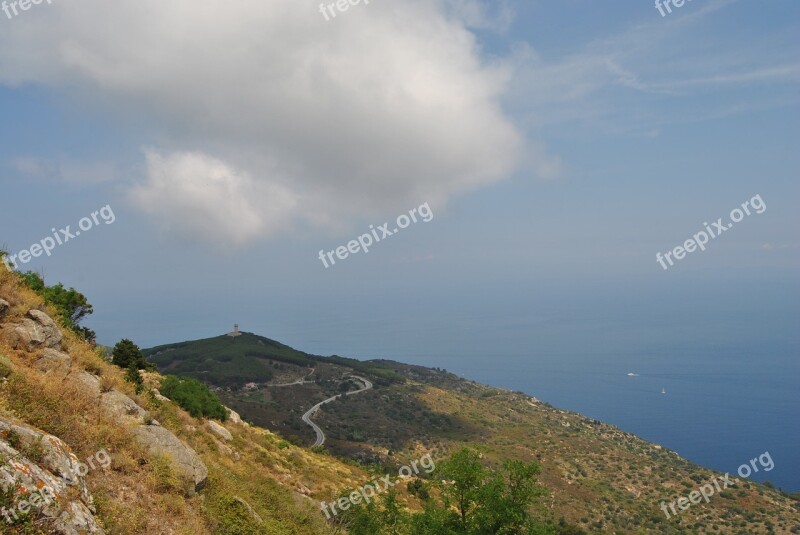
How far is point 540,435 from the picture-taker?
6581 centimetres

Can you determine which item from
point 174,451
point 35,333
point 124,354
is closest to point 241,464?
point 174,451

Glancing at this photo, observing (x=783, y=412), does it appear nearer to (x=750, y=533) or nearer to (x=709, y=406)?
(x=709, y=406)

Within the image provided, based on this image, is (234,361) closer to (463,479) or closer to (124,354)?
(124,354)

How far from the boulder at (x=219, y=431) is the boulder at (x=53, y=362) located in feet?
30.5

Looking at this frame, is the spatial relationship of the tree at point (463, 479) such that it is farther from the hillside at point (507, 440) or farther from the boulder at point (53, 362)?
the hillside at point (507, 440)

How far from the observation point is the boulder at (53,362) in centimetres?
1153

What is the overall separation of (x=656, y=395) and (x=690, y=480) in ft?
552

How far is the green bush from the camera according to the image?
69.5 ft

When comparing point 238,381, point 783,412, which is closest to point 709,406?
point 783,412

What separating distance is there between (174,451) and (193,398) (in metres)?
11.8

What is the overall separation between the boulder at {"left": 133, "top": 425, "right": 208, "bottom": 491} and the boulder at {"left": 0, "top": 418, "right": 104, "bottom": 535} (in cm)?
268

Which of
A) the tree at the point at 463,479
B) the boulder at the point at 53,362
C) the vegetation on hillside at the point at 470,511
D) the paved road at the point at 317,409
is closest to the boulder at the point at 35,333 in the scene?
the boulder at the point at 53,362

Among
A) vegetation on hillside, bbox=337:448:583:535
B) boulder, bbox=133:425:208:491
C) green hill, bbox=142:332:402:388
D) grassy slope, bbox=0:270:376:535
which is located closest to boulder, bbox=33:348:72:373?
grassy slope, bbox=0:270:376:535

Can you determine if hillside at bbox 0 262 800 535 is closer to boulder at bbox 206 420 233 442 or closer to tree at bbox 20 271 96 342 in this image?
boulder at bbox 206 420 233 442
